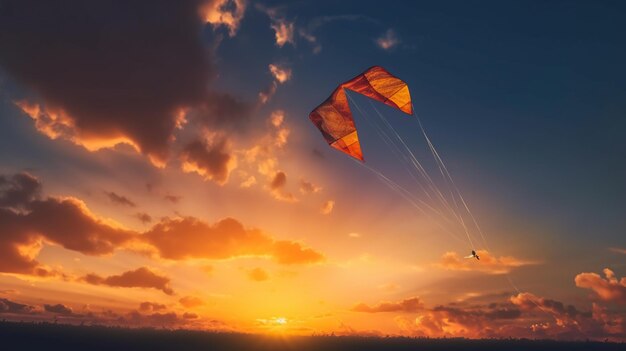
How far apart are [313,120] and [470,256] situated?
11158mm

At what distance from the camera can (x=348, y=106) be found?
23.7 m

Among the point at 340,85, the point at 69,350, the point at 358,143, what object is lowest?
the point at 69,350

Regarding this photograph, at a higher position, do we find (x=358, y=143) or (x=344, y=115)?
(x=344, y=115)

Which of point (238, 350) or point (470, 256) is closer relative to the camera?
point (470, 256)

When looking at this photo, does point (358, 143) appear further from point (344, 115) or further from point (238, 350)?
point (238, 350)

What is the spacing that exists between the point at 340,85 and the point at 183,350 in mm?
156820

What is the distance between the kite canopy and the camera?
76.2 feet

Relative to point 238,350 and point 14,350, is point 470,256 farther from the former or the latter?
point 238,350

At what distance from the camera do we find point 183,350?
155 meters

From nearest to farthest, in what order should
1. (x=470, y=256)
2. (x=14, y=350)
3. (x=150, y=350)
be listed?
(x=470, y=256) → (x=14, y=350) → (x=150, y=350)

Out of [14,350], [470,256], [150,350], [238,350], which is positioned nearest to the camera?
[470,256]

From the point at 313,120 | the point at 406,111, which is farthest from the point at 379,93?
the point at 313,120

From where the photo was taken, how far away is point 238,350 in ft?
530

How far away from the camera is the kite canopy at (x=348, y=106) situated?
2323cm
